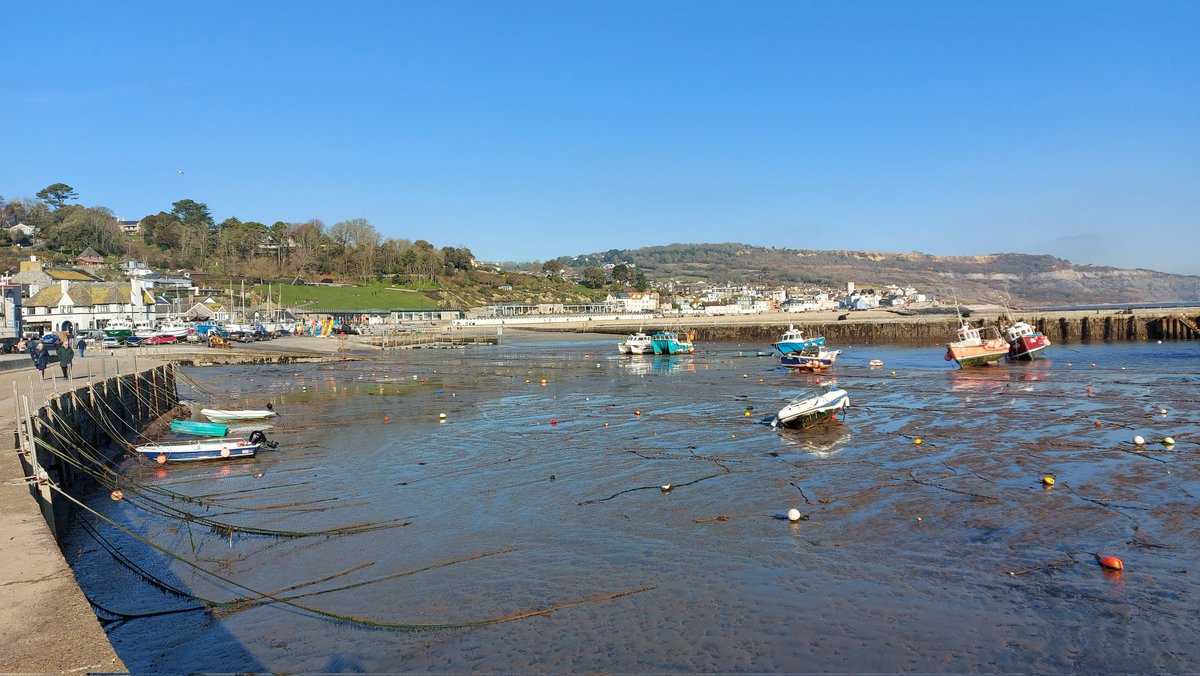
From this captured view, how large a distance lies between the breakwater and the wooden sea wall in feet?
223

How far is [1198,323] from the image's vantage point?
229 feet

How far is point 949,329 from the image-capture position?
83.4m

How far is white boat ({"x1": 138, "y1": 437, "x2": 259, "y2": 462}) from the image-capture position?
22109 millimetres

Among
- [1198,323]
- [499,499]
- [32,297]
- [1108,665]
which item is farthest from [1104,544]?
[32,297]

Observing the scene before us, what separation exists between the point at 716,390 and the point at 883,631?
28499 millimetres

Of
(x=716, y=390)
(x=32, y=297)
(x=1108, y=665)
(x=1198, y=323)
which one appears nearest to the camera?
(x=1108, y=665)

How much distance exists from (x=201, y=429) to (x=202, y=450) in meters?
3.68

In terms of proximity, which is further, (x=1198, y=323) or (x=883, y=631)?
(x=1198, y=323)

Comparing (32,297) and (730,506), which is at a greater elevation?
(32,297)

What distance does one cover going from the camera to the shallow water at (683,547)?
10.2 m

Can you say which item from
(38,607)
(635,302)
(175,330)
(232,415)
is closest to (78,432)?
(232,415)

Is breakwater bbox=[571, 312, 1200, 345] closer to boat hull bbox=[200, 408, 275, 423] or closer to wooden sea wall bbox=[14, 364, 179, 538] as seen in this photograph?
boat hull bbox=[200, 408, 275, 423]

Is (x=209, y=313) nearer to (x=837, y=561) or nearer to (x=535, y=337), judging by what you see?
(x=535, y=337)

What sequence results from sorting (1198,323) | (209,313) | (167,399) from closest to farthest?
(167,399), (1198,323), (209,313)
